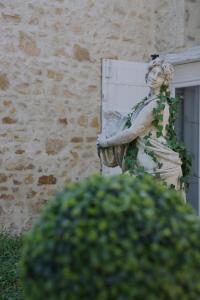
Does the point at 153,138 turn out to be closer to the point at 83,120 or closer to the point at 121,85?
the point at 83,120

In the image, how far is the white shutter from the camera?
7156mm

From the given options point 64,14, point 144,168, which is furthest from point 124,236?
point 64,14

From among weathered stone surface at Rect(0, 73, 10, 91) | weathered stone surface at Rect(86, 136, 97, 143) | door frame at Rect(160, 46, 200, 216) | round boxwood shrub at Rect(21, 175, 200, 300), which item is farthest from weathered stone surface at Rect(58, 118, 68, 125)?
round boxwood shrub at Rect(21, 175, 200, 300)

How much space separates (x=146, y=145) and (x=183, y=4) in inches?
132

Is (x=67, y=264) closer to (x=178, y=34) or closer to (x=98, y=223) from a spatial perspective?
(x=98, y=223)

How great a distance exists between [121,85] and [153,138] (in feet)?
9.31

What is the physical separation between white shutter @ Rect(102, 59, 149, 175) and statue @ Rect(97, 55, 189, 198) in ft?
8.23

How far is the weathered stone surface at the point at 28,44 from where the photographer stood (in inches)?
265

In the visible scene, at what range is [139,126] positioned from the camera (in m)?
4.42

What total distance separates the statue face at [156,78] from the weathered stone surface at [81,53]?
2677 millimetres

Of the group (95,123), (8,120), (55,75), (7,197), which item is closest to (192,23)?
(95,123)

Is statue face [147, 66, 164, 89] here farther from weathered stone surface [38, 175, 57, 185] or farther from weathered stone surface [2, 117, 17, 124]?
weathered stone surface [38, 175, 57, 185]

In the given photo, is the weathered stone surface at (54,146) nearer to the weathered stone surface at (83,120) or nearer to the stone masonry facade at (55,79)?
the stone masonry facade at (55,79)

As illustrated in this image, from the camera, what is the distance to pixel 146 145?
4453 mm
